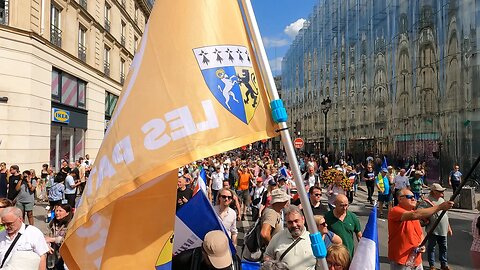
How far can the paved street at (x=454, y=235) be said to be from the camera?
746 centimetres

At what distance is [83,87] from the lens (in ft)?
78.5

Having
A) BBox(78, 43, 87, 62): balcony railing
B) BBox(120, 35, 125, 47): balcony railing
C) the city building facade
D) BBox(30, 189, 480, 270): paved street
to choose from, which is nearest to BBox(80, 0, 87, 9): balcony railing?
the city building facade

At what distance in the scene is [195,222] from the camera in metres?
4.15

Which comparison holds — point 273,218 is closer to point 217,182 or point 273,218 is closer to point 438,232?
point 438,232

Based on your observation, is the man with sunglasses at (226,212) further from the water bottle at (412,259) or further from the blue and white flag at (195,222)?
the water bottle at (412,259)

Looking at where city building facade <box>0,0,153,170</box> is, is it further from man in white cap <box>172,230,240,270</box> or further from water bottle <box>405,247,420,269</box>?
water bottle <box>405,247,420,269</box>

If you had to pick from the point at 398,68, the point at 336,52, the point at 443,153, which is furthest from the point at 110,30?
the point at 336,52


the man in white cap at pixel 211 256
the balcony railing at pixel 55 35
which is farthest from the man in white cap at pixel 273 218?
the balcony railing at pixel 55 35

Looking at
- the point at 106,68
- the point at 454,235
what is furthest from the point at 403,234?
the point at 106,68

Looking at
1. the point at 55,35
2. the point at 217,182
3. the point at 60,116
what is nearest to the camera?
the point at 217,182

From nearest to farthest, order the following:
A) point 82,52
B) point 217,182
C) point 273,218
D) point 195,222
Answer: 1. point 195,222
2. point 273,218
3. point 217,182
4. point 82,52

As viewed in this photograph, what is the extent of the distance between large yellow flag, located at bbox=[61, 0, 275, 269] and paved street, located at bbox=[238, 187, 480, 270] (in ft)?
18.5

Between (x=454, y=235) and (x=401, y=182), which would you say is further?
(x=401, y=182)

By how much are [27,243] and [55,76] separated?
1707 centimetres
